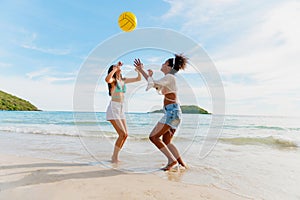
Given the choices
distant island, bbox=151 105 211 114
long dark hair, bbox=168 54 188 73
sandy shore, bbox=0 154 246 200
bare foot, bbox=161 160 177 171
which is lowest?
sandy shore, bbox=0 154 246 200

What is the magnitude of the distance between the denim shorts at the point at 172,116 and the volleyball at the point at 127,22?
6.05 ft

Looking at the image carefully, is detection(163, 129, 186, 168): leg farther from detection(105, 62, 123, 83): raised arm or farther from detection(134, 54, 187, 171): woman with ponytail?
detection(105, 62, 123, 83): raised arm

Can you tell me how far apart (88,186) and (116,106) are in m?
1.86

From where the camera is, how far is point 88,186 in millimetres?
3006

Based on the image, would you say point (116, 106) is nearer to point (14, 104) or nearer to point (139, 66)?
point (139, 66)

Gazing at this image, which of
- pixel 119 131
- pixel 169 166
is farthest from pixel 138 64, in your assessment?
pixel 169 166

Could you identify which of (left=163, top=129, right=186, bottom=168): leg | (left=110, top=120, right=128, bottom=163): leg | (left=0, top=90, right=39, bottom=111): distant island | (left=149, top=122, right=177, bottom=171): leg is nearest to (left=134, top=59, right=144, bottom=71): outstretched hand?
(left=149, top=122, right=177, bottom=171): leg

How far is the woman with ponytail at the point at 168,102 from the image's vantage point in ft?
13.1

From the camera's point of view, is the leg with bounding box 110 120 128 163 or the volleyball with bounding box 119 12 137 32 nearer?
the leg with bounding box 110 120 128 163

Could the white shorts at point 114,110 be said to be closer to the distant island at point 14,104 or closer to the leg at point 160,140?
the leg at point 160,140

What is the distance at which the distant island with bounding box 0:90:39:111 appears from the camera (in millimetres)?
65625

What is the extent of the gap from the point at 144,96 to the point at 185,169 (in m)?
1.70

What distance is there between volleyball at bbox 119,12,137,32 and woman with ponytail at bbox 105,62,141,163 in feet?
2.46

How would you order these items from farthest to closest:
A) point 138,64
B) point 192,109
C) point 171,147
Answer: point 192,109 → point 171,147 → point 138,64
